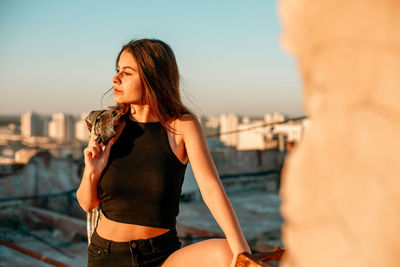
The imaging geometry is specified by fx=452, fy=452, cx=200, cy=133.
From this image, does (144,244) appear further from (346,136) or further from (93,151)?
(346,136)

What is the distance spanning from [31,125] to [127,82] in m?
45.5

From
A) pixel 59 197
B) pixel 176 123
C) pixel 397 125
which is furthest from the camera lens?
pixel 59 197

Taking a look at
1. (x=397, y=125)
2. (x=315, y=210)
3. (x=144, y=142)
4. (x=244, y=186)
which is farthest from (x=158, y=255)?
(x=244, y=186)

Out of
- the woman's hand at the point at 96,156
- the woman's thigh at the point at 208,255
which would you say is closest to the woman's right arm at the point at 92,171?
the woman's hand at the point at 96,156

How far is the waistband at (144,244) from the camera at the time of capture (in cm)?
182

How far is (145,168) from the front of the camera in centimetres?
196

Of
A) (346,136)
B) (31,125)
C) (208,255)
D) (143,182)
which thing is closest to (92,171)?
(143,182)

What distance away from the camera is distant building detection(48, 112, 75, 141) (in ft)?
137

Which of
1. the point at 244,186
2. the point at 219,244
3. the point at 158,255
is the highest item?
the point at 219,244

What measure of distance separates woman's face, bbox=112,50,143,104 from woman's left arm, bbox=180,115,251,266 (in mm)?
249

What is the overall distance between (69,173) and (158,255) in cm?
734

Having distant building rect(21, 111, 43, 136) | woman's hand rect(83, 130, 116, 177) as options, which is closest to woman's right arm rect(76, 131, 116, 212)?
woman's hand rect(83, 130, 116, 177)

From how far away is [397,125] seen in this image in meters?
0.56

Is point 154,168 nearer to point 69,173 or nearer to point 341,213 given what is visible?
point 341,213
